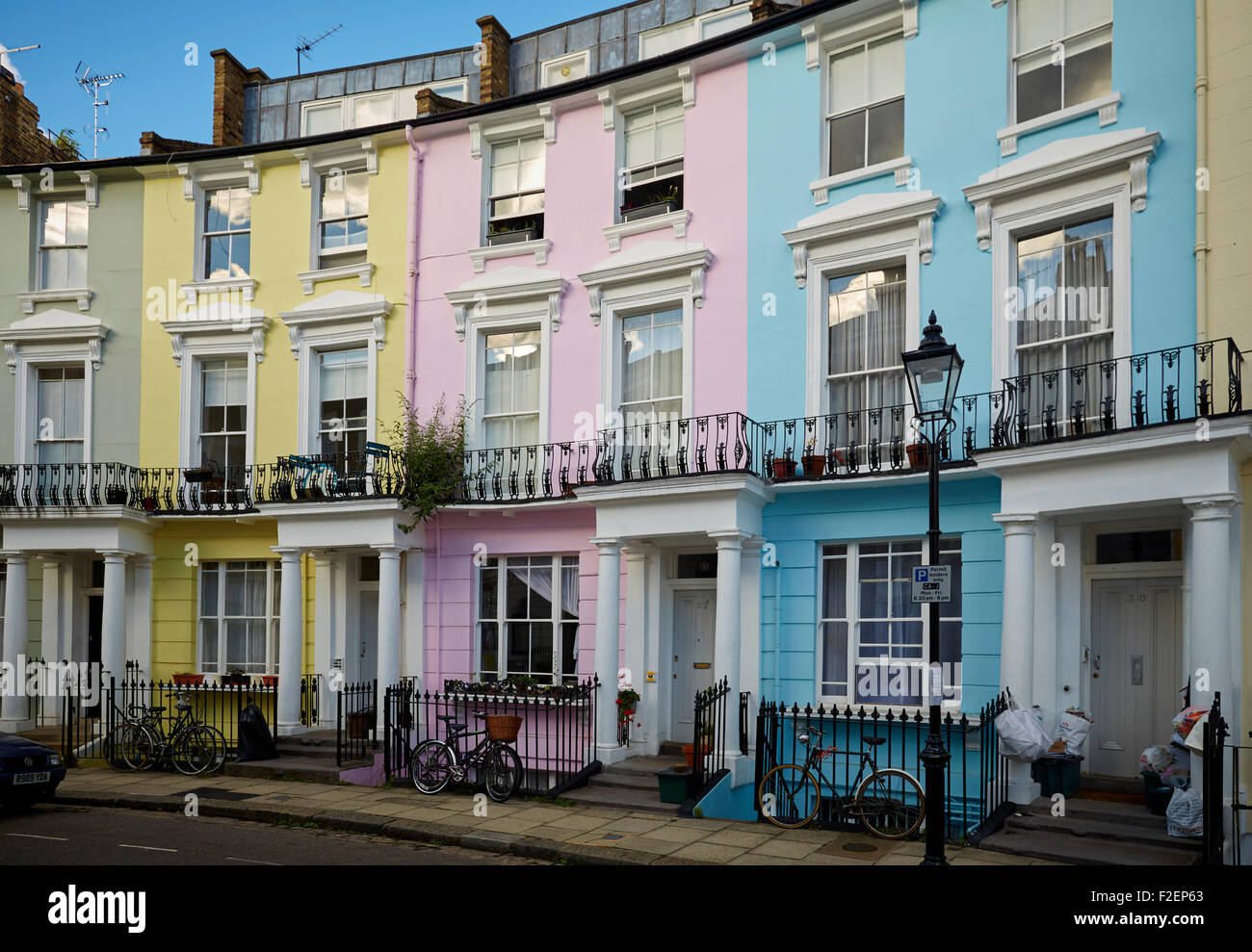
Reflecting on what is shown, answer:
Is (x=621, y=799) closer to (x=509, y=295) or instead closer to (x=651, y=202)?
(x=509, y=295)

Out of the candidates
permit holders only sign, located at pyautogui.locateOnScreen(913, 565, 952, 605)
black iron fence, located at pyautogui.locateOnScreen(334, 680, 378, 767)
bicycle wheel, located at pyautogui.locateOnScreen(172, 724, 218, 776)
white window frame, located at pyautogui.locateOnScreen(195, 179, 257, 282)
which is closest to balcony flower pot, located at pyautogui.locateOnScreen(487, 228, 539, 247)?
white window frame, located at pyautogui.locateOnScreen(195, 179, 257, 282)

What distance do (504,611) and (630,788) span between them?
12.4 feet

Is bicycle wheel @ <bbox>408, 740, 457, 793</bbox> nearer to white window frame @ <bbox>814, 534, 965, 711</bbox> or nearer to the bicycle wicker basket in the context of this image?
the bicycle wicker basket

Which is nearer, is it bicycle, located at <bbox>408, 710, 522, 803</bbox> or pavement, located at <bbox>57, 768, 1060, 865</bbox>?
pavement, located at <bbox>57, 768, 1060, 865</bbox>

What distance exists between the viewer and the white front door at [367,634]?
16.7m

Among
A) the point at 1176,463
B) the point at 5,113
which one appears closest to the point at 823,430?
the point at 1176,463

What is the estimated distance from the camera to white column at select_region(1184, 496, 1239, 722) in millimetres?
9562

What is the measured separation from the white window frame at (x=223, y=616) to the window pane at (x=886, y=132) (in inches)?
441

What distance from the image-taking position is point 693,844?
10.5 m

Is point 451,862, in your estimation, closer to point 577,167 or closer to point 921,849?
point 921,849

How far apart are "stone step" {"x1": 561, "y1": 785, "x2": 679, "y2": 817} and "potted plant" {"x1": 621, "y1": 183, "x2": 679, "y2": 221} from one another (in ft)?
26.0

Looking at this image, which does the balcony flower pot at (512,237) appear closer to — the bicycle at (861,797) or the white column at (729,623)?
the white column at (729,623)

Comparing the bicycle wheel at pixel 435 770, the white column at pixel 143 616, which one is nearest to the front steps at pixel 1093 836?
the bicycle wheel at pixel 435 770

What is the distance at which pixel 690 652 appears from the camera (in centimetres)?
1448
